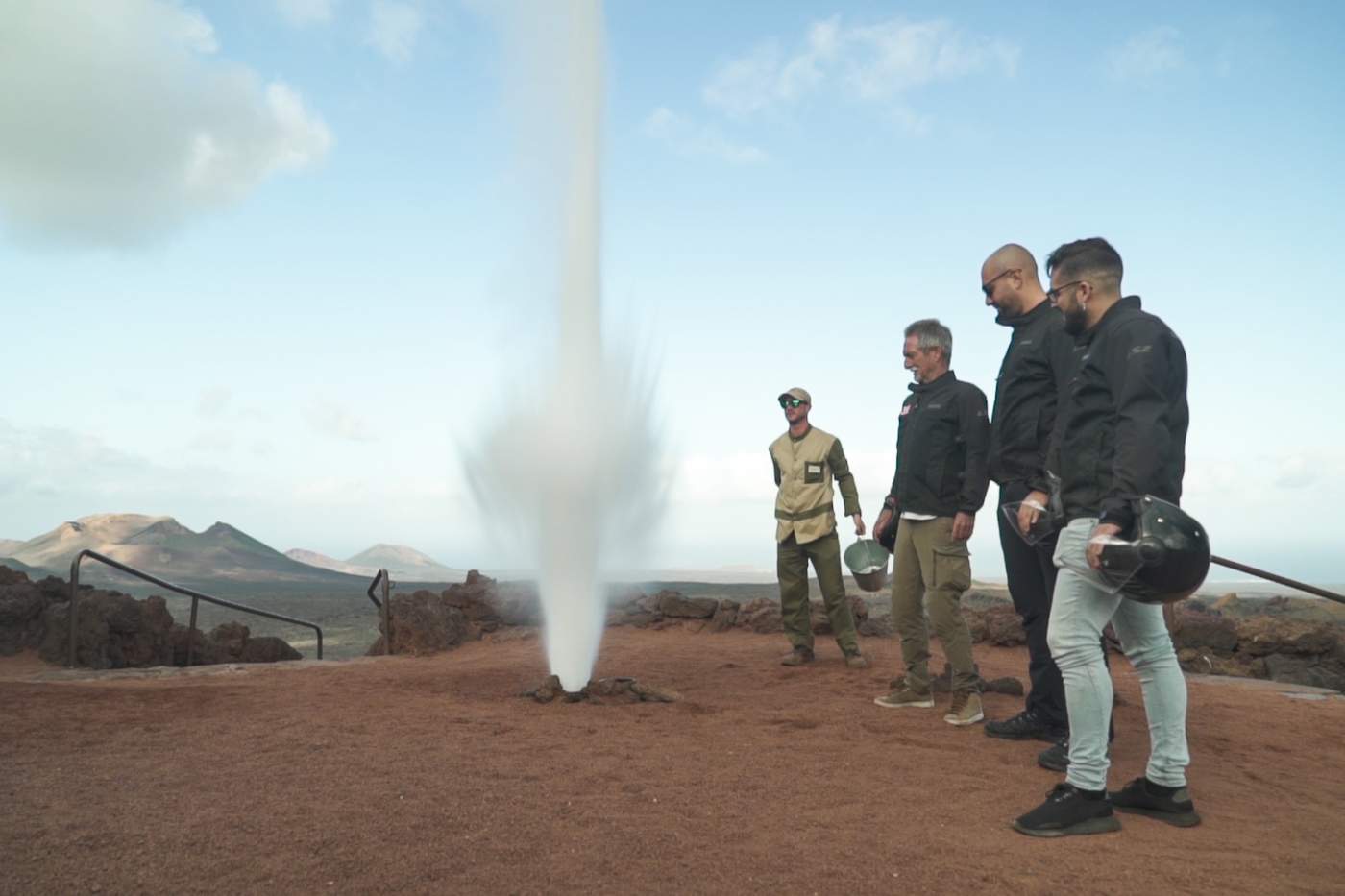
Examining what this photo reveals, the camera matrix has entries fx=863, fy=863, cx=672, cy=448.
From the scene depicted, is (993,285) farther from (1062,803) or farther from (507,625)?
(507,625)

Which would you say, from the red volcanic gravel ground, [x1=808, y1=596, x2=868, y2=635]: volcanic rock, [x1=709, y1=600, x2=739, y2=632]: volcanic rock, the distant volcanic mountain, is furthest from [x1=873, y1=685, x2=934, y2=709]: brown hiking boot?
the distant volcanic mountain

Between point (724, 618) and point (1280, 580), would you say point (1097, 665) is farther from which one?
point (724, 618)

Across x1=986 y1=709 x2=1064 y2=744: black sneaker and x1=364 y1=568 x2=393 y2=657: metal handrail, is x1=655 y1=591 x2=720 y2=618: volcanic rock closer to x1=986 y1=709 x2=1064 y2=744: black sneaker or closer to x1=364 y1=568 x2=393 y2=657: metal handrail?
x1=364 y1=568 x2=393 y2=657: metal handrail

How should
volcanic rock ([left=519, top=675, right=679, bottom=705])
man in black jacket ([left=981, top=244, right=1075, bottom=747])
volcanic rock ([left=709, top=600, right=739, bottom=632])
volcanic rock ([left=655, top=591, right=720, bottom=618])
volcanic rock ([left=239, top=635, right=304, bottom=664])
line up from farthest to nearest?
volcanic rock ([left=655, top=591, right=720, bottom=618])
volcanic rock ([left=709, top=600, right=739, bottom=632])
volcanic rock ([left=239, top=635, right=304, bottom=664])
volcanic rock ([left=519, top=675, right=679, bottom=705])
man in black jacket ([left=981, top=244, right=1075, bottom=747])

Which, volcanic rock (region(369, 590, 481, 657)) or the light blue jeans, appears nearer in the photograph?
the light blue jeans

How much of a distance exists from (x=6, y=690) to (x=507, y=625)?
6.39 meters

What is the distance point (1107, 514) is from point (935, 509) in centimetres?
221

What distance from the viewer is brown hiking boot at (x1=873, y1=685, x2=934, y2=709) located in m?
5.62

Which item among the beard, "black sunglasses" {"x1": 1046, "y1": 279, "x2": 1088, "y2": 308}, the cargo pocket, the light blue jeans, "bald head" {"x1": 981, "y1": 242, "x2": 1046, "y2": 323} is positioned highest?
"bald head" {"x1": 981, "y1": 242, "x2": 1046, "y2": 323}

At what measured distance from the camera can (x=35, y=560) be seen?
3553 centimetres

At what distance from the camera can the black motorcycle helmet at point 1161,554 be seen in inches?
115

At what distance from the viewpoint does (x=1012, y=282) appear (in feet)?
15.6

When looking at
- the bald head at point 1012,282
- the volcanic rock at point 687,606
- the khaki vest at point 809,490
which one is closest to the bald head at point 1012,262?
the bald head at point 1012,282

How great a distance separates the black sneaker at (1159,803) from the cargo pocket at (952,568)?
178cm
